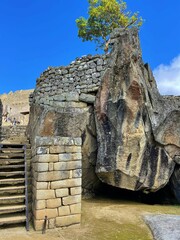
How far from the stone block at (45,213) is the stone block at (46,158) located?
46.1 inches

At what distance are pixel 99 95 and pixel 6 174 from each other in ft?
15.4

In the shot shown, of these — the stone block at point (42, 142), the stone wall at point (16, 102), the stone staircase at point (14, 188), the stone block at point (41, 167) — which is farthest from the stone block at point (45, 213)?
the stone wall at point (16, 102)

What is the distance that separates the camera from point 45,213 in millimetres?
5602

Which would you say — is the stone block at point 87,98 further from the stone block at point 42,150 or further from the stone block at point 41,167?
the stone block at point 41,167

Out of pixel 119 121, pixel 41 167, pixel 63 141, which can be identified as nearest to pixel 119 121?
pixel 119 121

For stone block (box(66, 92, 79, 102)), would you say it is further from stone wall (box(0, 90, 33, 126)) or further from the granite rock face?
stone wall (box(0, 90, 33, 126))

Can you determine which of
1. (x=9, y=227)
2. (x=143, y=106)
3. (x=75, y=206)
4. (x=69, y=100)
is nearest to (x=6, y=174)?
(x=9, y=227)

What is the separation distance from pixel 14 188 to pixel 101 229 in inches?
98.5

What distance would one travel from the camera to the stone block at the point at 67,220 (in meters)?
5.70

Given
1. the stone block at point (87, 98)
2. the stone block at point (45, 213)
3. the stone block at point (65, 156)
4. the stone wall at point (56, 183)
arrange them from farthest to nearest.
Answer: the stone block at point (87, 98) < the stone block at point (65, 156) < the stone wall at point (56, 183) < the stone block at point (45, 213)

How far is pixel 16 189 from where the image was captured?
20.6 feet

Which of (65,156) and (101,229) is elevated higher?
(65,156)

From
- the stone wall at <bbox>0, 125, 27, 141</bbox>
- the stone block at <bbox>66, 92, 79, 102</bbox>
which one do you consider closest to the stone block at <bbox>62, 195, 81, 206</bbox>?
the stone block at <bbox>66, 92, 79, 102</bbox>

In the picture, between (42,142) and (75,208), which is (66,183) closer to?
(75,208)
